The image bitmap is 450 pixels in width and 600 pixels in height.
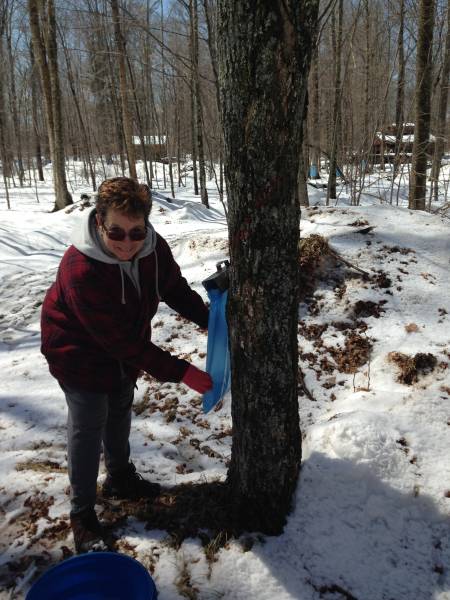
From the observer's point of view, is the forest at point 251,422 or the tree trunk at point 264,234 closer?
the tree trunk at point 264,234

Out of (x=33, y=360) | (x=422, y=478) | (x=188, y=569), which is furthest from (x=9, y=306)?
(x=422, y=478)

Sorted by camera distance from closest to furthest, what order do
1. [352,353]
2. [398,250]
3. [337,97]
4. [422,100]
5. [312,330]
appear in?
[352,353] → [312,330] → [398,250] → [422,100] → [337,97]

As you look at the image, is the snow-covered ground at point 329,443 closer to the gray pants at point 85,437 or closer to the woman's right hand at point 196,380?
the gray pants at point 85,437

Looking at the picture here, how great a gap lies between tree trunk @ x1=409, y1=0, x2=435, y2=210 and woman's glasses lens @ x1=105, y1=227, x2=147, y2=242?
7055mm

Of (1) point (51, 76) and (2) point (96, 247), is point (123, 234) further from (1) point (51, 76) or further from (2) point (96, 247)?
(1) point (51, 76)

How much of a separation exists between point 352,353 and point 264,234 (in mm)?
2018

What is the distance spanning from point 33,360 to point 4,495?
2.01 m

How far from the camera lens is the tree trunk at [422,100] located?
6953 millimetres

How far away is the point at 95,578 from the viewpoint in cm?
166

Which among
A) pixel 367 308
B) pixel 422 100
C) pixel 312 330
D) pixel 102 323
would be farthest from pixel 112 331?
pixel 422 100

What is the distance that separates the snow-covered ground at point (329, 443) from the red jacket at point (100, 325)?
84 centimetres

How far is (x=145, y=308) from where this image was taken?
78.0 inches

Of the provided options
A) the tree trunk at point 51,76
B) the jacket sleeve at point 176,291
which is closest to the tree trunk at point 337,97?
the tree trunk at point 51,76

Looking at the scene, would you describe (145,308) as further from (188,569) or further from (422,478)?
(422,478)
